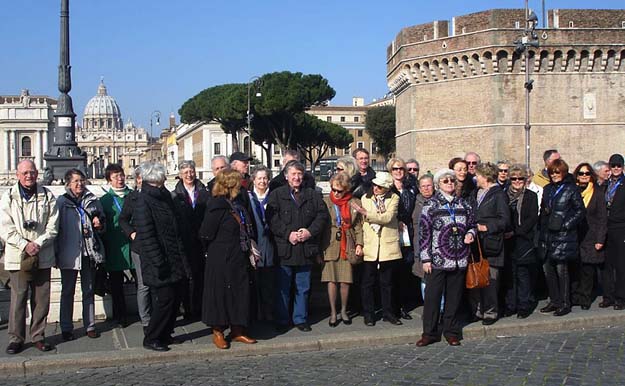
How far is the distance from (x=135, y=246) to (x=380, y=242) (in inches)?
91.1

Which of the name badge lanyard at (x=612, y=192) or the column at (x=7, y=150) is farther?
the column at (x=7, y=150)

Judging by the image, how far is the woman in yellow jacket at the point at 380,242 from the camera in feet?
22.6

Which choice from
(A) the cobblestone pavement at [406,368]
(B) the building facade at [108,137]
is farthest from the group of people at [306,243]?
(B) the building facade at [108,137]

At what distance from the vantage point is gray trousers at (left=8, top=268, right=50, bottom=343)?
615 cm

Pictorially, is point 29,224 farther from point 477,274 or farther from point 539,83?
point 539,83

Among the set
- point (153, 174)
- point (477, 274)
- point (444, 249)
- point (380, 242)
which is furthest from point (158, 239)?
point (477, 274)

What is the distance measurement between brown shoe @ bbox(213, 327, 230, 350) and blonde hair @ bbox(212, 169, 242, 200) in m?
1.18

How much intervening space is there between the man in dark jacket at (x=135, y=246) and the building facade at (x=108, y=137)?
11245cm

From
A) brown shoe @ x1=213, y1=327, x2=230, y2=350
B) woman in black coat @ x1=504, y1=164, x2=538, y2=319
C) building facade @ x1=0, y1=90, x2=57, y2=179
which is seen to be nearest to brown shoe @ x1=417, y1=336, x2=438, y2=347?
woman in black coat @ x1=504, y1=164, x2=538, y2=319

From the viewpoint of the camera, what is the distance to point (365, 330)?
688cm

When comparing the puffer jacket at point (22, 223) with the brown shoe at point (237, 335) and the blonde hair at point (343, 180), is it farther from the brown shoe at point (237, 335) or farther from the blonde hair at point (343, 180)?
the blonde hair at point (343, 180)

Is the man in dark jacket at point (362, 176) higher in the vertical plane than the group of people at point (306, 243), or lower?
higher

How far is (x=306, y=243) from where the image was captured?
22.3 feet

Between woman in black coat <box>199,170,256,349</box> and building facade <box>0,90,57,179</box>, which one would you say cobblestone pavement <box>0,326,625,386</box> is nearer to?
woman in black coat <box>199,170,256,349</box>
